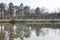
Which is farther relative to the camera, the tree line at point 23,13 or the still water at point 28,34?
the tree line at point 23,13

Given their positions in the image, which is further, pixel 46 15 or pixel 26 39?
pixel 46 15

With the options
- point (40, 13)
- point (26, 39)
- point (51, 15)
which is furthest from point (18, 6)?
point (26, 39)

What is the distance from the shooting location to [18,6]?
8281 millimetres

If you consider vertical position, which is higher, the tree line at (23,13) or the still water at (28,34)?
the tree line at (23,13)

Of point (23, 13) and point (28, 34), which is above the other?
point (23, 13)

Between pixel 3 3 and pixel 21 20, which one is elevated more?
pixel 3 3

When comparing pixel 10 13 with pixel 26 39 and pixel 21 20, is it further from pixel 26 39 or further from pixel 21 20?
pixel 26 39

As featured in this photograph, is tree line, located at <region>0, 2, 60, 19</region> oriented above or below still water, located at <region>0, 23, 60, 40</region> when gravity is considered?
above

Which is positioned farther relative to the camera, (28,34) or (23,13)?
(23,13)

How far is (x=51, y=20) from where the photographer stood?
26.7 ft

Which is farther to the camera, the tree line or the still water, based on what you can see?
the tree line

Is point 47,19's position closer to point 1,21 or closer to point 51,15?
point 51,15

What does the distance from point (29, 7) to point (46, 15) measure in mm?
1018

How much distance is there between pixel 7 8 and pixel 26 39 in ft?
A: 16.5
